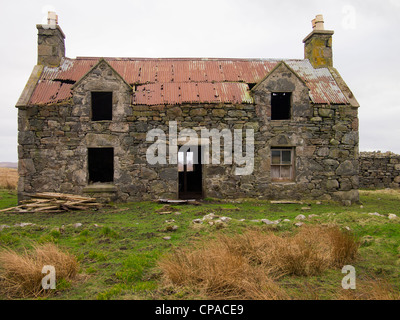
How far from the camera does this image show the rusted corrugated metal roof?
12.1 metres

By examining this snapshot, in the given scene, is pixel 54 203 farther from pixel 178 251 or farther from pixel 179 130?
pixel 178 251

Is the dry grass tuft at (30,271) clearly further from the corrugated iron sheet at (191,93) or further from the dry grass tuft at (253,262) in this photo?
the corrugated iron sheet at (191,93)

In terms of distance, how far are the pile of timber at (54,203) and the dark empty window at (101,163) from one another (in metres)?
4.61

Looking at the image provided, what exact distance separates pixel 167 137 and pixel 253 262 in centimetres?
772

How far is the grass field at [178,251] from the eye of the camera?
3.89m

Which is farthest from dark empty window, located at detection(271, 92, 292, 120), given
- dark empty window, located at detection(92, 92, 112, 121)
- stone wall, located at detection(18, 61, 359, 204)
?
dark empty window, located at detection(92, 92, 112, 121)

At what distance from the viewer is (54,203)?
1031 centimetres

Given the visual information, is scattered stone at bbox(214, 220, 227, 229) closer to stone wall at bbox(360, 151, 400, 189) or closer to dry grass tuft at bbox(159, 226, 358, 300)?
dry grass tuft at bbox(159, 226, 358, 300)

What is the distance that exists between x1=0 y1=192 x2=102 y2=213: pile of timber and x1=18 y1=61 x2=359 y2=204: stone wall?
32.0 inches

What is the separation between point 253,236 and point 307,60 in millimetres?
11675

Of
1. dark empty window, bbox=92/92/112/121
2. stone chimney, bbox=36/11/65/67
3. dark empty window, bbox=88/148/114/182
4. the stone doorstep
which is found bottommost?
the stone doorstep

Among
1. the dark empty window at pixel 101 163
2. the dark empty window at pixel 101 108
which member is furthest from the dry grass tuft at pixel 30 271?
the dark empty window at pixel 101 163

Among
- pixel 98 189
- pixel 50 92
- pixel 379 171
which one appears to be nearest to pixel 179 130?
pixel 98 189

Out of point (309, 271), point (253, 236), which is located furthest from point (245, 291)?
point (253, 236)
